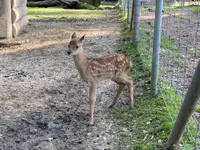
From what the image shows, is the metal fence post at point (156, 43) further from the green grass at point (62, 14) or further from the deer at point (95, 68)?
the green grass at point (62, 14)

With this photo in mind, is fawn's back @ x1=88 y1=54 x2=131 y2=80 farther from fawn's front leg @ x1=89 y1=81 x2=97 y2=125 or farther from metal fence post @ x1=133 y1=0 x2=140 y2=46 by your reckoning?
metal fence post @ x1=133 y1=0 x2=140 y2=46

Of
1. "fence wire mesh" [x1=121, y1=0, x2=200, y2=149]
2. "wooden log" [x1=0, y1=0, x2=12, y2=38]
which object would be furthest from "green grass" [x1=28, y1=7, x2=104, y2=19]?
"fence wire mesh" [x1=121, y1=0, x2=200, y2=149]

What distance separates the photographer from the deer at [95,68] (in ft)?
14.9

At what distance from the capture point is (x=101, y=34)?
10.9 m

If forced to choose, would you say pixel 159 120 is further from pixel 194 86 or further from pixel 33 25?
pixel 33 25

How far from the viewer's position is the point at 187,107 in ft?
10.00

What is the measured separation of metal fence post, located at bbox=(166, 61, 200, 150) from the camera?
2889 millimetres

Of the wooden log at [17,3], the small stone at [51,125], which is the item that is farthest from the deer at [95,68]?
the wooden log at [17,3]

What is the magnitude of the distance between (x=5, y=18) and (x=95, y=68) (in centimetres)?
509

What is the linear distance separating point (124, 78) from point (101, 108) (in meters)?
0.48

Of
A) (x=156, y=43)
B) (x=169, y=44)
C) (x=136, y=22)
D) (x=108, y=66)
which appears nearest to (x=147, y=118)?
(x=108, y=66)

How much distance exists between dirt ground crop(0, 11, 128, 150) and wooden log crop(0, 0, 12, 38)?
0.25 metres

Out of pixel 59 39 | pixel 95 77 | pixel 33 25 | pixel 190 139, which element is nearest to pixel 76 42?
pixel 95 77

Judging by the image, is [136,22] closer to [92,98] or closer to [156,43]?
[156,43]
